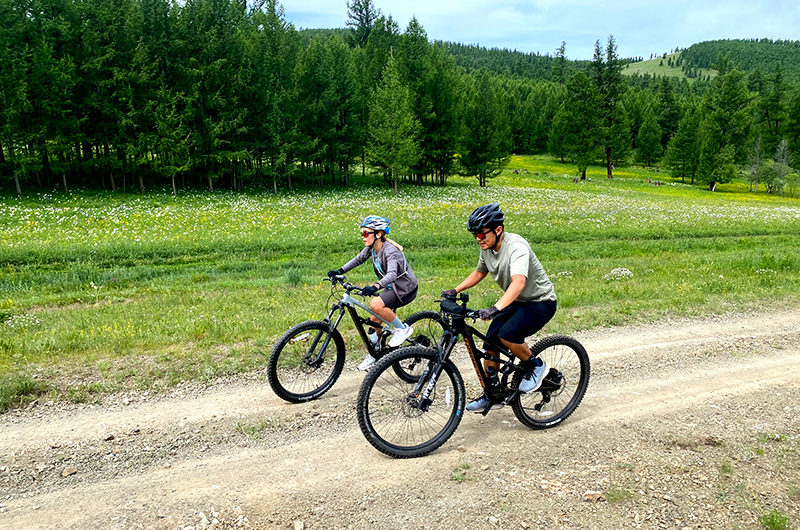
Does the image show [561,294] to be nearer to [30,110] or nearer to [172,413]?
[172,413]

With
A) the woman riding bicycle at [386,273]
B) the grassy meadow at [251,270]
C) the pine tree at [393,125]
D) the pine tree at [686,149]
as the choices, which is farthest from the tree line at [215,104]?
the woman riding bicycle at [386,273]

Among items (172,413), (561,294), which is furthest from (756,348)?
(172,413)

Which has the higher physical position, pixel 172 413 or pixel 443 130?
pixel 443 130

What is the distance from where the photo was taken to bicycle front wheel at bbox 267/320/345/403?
7.05 metres

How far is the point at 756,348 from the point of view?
9.49 metres

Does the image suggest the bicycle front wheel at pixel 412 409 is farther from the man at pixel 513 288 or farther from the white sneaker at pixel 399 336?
the white sneaker at pixel 399 336

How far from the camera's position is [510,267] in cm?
579

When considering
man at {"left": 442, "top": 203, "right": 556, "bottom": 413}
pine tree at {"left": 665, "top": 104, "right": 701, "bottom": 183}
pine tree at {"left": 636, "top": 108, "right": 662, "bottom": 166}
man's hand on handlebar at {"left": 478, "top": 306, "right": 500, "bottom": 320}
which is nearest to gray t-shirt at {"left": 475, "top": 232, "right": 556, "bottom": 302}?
man at {"left": 442, "top": 203, "right": 556, "bottom": 413}

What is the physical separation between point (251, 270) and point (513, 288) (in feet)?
47.2

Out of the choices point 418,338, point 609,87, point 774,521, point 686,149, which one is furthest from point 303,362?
point 686,149

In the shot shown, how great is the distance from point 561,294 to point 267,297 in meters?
8.28

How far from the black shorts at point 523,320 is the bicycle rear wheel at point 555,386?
507 millimetres

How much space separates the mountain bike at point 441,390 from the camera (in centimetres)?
567

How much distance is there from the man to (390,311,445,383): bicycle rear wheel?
2.73 ft
